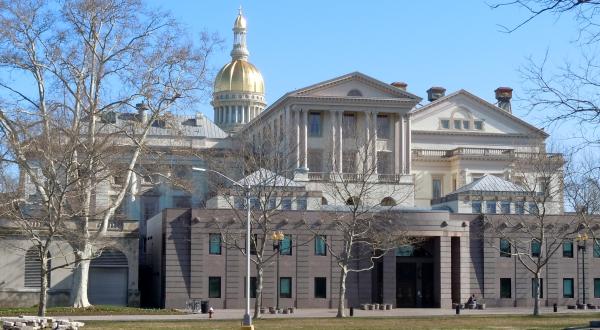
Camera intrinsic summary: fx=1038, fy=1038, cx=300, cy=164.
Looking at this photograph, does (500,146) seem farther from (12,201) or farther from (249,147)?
(12,201)

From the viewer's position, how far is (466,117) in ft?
417

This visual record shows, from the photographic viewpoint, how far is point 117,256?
78875 mm

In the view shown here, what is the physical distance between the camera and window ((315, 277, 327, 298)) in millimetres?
79875

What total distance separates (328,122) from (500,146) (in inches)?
1049

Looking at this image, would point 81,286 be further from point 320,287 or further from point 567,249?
point 567,249

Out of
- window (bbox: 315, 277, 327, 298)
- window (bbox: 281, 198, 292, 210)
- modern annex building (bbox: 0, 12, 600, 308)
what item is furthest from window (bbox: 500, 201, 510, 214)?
window (bbox: 281, 198, 292, 210)

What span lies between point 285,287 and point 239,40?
323 feet

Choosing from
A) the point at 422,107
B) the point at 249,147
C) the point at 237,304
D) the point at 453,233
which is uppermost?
the point at 422,107

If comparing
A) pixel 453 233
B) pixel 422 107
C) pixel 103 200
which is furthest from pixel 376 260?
pixel 422 107

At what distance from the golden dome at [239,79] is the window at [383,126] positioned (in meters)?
55.0

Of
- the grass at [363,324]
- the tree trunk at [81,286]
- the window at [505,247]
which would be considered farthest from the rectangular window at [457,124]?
the grass at [363,324]

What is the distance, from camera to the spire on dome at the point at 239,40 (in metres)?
169

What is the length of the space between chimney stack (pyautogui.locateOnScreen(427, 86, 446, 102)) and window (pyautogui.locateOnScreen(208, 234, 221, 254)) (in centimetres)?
6314

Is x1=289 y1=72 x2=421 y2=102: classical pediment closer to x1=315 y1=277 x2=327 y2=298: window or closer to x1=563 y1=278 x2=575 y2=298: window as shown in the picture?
x1=563 y1=278 x2=575 y2=298: window
